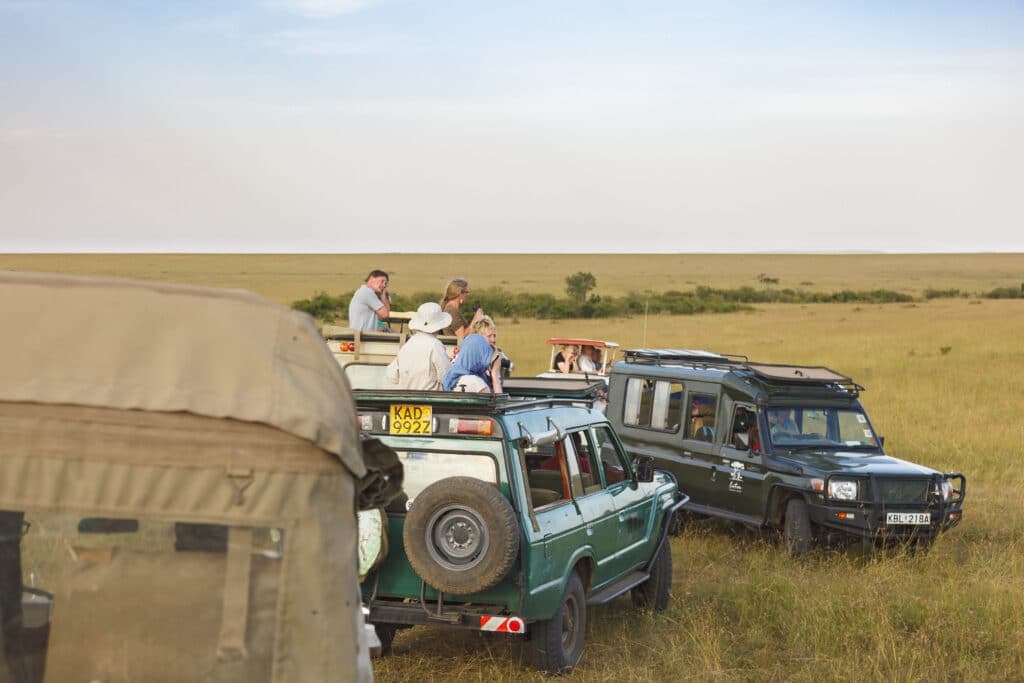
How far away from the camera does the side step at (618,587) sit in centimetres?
802

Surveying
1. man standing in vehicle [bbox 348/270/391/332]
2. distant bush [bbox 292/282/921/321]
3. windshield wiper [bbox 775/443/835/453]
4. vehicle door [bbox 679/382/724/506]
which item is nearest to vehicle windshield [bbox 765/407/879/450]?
windshield wiper [bbox 775/443/835/453]

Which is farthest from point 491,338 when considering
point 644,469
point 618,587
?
point 618,587

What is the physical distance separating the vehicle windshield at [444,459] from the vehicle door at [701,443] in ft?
18.4

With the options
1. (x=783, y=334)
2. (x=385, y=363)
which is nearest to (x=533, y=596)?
(x=385, y=363)

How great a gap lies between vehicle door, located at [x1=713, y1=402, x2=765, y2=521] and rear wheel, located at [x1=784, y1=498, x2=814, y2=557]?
30 centimetres

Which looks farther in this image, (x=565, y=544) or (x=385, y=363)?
(x=385, y=363)

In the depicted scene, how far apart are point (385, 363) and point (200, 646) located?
9531 mm

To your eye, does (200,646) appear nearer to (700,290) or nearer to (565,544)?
(565,544)

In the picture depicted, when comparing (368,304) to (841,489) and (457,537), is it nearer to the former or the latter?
(841,489)

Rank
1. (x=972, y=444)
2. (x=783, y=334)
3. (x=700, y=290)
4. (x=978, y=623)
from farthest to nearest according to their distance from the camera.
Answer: (x=700, y=290), (x=783, y=334), (x=972, y=444), (x=978, y=623)

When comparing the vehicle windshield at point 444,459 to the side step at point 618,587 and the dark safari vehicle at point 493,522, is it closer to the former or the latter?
the dark safari vehicle at point 493,522

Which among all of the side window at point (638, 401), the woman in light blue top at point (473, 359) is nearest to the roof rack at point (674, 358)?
the side window at point (638, 401)

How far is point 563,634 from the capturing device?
754 cm

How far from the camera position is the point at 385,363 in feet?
41.2
